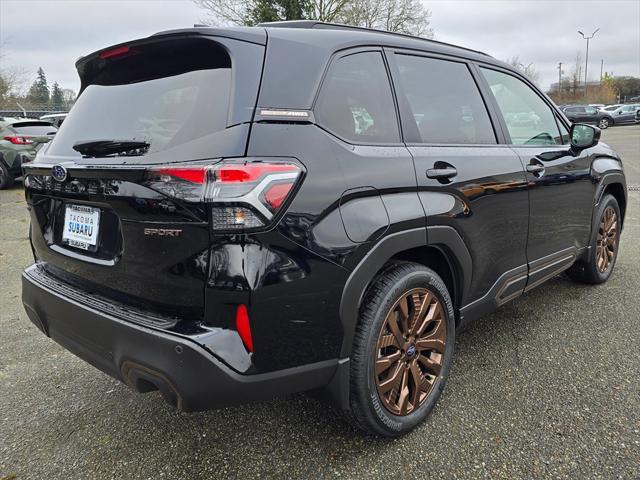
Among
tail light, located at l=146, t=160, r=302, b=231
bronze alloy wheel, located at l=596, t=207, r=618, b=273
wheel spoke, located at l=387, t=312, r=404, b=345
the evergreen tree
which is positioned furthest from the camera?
the evergreen tree

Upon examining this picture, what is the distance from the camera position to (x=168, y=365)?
5.35ft

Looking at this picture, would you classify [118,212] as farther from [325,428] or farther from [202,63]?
[325,428]

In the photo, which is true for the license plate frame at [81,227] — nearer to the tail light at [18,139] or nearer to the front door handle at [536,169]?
the front door handle at [536,169]

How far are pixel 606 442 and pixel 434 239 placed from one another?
45.8 inches

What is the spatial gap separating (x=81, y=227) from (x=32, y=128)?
395 inches

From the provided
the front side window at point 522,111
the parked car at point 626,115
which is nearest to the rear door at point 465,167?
the front side window at point 522,111

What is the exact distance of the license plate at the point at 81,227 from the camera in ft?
6.38

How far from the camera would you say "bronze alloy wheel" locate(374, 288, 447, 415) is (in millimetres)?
2096

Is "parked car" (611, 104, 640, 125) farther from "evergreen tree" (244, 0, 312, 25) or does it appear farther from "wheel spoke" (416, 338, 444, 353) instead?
"wheel spoke" (416, 338, 444, 353)

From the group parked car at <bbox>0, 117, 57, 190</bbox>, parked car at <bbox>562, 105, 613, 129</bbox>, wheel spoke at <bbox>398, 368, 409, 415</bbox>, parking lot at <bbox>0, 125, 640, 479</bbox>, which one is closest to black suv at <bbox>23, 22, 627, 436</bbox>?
wheel spoke at <bbox>398, 368, 409, 415</bbox>

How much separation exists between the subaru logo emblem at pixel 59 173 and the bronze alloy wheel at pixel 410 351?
1462 mm

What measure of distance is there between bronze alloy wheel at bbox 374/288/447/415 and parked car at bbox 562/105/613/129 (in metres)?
32.8

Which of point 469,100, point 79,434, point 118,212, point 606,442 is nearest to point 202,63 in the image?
point 118,212

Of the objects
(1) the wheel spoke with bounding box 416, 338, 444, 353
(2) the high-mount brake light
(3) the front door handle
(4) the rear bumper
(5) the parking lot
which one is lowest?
(5) the parking lot
